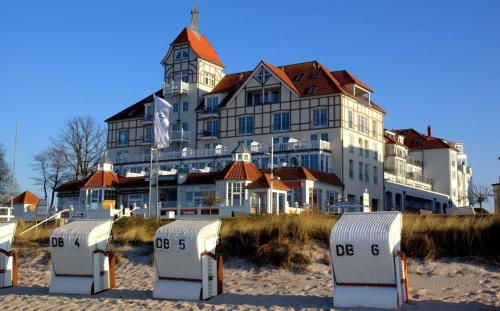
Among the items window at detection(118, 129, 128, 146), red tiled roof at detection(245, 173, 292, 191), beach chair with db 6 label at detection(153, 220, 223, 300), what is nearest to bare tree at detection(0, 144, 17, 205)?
window at detection(118, 129, 128, 146)

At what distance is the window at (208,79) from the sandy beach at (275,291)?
4457cm

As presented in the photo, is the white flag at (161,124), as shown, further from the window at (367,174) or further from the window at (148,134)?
the window at (148,134)

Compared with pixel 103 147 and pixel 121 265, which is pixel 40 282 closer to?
pixel 121 265

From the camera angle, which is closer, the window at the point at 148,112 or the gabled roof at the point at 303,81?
the gabled roof at the point at 303,81

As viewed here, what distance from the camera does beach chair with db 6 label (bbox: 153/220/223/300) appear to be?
651 inches

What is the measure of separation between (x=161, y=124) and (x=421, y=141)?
4738cm

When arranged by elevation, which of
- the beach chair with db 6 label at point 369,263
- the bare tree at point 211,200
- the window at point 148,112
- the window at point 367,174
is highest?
the window at point 148,112

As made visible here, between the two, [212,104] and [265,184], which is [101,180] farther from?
[265,184]

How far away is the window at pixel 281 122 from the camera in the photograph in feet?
187

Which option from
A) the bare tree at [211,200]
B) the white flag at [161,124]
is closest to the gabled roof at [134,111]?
the bare tree at [211,200]

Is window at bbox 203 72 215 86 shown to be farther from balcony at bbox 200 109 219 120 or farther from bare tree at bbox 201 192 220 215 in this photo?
bare tree at bbox 201 192 220 215

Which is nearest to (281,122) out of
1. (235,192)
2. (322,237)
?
(235,192)

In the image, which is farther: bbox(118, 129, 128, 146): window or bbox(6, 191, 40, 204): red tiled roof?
bbox(118, 129, 128, 146): window

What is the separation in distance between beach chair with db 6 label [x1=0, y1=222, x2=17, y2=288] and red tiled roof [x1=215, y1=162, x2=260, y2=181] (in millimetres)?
24757
